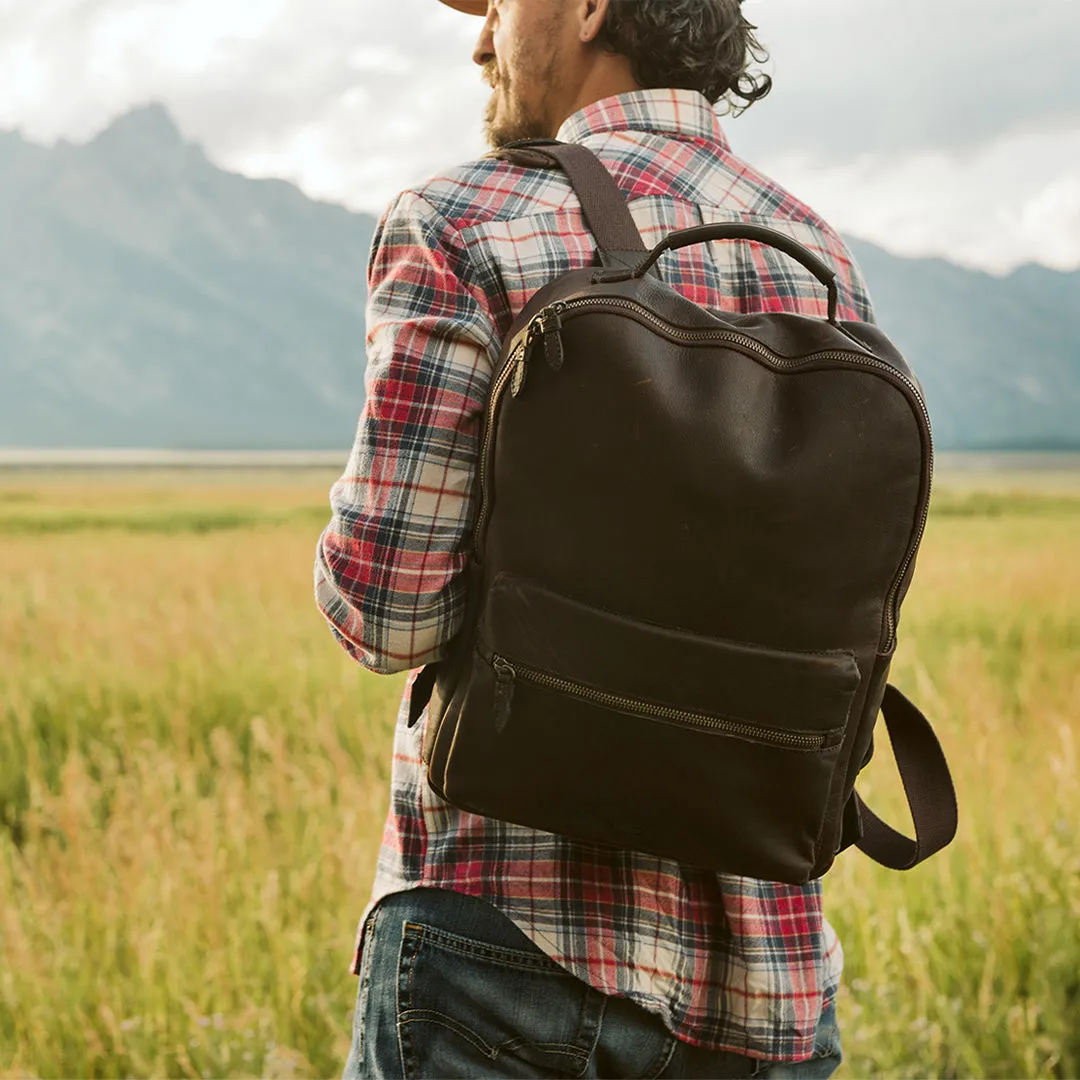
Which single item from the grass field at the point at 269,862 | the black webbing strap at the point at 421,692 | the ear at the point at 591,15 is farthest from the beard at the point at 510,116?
the grass field at the point at 269,862

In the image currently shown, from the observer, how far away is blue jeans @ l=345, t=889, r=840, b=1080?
1.19 m

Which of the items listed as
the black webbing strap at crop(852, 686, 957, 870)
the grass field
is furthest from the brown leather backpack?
the grass field

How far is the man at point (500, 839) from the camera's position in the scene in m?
1.14

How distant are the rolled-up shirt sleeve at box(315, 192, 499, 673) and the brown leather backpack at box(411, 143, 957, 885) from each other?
0.05 meters

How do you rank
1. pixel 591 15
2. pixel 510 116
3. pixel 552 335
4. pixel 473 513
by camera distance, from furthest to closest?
pixel 510 116 → pixel 591 15 → pixel 473 513 → pixel 552 335

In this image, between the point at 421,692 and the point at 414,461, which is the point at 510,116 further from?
the point at 421,692

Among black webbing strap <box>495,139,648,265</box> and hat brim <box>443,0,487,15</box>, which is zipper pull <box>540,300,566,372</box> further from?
hat brim <box>443,0,487,15</box>

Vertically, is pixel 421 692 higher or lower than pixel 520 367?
lower

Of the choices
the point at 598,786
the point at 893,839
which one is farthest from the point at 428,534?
the point at 893,839

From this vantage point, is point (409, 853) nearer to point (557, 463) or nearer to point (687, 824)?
point (687, 824)

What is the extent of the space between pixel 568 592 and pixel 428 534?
0.17 metres

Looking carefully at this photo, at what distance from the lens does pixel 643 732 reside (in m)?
1.10

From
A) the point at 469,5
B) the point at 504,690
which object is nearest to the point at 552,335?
the point at 504,690

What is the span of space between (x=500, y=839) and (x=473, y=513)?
37 centimetres
